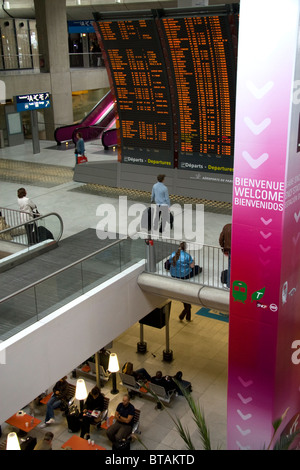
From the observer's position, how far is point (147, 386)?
39.6 ft

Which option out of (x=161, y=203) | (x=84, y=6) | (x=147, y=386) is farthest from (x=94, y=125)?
(x=147, y=386)

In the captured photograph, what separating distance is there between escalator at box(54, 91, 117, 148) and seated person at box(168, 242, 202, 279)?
48.7 ft

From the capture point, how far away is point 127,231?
40.7ft

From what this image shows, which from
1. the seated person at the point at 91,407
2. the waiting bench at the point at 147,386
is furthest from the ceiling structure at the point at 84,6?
the seated person at the point at 91,407

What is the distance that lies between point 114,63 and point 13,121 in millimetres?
12668

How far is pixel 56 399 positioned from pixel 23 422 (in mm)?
823

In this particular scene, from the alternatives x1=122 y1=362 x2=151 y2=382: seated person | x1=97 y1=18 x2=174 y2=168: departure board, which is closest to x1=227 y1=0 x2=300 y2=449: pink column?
x1=122 y1=362 x2=151 y2=382: seated person

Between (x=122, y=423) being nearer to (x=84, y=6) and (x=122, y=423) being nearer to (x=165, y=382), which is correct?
(x=165, y=382)

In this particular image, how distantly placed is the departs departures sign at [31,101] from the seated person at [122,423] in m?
13.0

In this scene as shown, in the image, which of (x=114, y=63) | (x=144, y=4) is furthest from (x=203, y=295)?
(x=144, y=4)

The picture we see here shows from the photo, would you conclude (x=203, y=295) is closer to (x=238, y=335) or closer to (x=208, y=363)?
(x=238, y=335)

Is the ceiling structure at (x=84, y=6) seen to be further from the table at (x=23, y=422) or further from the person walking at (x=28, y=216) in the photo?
the table at (x=23, y=422)

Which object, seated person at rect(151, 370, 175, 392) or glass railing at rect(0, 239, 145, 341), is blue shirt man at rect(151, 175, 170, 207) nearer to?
glass railing at rect(0, 239, 145, 341)

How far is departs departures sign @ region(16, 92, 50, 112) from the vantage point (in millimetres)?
20016
